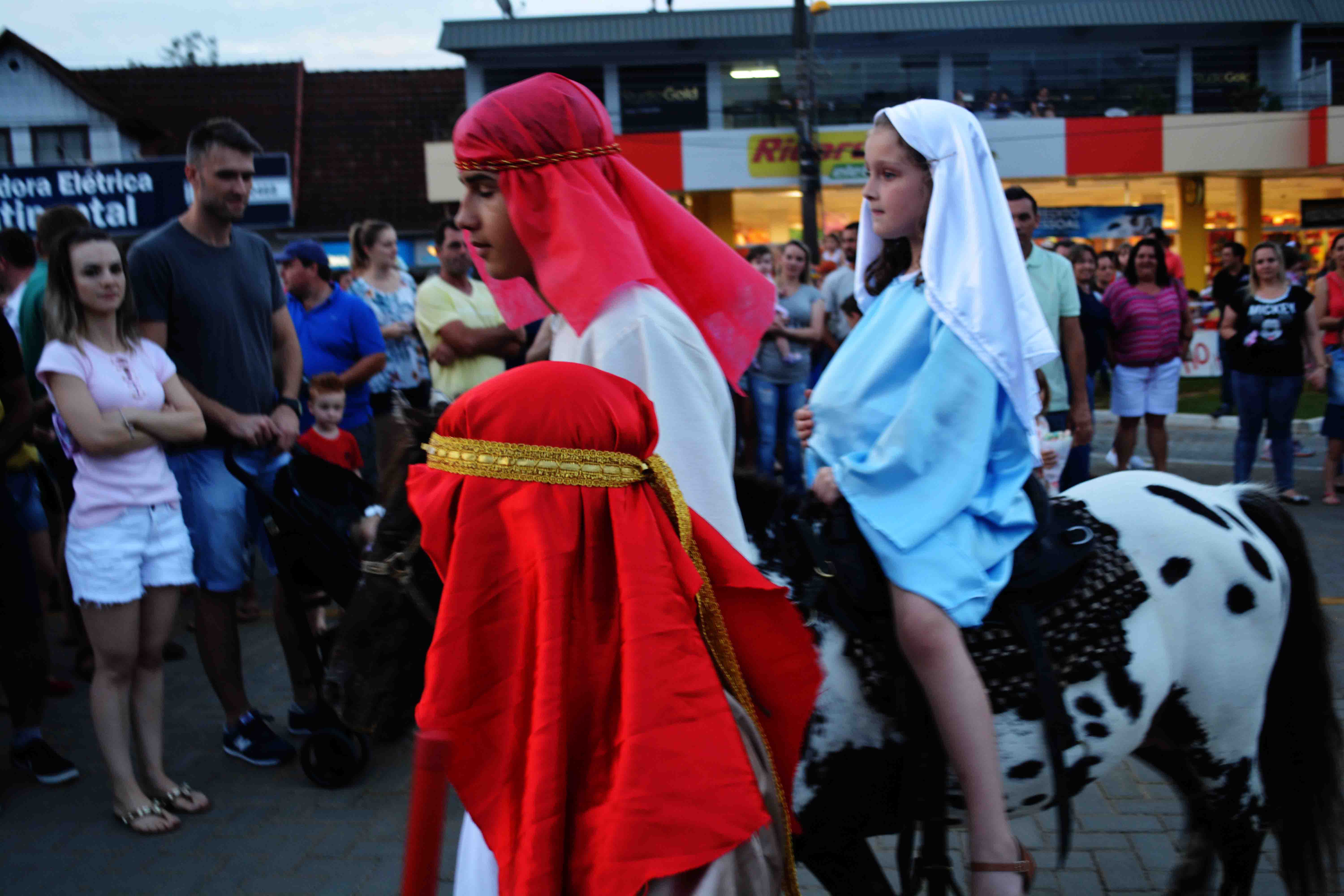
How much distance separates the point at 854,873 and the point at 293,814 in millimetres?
2495

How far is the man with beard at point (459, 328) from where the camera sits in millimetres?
5633

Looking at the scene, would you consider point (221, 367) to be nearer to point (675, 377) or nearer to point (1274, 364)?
point (675, 377)

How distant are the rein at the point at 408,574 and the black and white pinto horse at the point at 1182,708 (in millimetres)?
903

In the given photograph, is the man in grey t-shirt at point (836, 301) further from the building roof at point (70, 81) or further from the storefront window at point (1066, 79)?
the building roof at point (70, 81)

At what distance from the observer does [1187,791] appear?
2.97 meters

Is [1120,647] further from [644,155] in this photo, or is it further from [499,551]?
[644,155]

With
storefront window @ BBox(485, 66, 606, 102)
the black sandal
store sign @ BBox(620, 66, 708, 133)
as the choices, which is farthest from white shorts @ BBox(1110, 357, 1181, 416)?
storefront window @ BBox(485, 66, 606, 102)

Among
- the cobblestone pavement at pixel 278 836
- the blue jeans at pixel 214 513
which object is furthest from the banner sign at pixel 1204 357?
the blue jeans at pixel 214 513

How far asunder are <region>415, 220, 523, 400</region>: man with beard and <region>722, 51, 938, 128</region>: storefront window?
2183cm

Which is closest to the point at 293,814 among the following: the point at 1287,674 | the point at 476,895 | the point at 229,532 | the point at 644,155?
the point at 229,532

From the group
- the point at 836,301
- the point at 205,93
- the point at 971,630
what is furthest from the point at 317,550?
the point at 205,93

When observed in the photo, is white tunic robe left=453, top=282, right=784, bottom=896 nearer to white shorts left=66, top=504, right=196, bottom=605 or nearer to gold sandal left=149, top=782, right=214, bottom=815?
white shorts left=66, top=504, right=196, bottom=605

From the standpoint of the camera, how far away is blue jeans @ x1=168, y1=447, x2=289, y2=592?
434 cm

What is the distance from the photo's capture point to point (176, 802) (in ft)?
13.5
